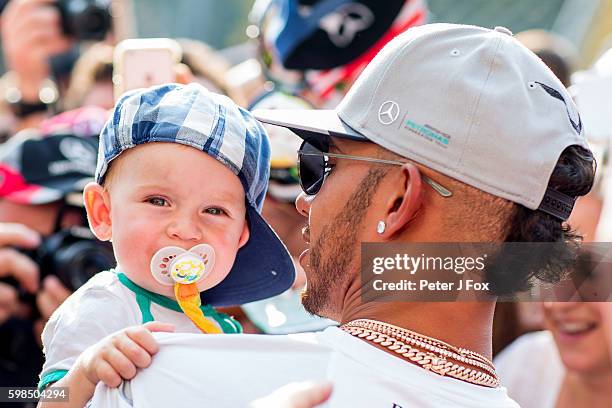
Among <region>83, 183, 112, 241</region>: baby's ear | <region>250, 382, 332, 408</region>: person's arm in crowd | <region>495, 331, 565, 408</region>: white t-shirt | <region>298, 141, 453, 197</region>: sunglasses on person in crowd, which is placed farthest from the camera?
<region>495, 331, 565, 408</region>: white t-shirt

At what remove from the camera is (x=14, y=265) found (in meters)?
3.80

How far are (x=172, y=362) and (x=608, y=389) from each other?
1.99 m

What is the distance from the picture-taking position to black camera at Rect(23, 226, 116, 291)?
3572 mm

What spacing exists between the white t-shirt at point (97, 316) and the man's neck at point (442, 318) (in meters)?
0.65

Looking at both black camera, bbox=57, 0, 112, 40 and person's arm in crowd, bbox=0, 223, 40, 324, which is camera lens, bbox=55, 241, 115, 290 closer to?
person's arm in crowd, bbox=0, 223, 40, 324

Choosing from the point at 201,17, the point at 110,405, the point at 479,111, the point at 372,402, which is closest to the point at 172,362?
the point at 110,405

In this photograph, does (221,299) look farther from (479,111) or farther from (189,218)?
(479,111)

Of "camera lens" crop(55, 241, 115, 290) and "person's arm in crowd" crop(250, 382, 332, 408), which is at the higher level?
"person's arm in crowd" crop(250, 382, 332, 408)

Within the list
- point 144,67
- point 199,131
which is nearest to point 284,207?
point 144,67

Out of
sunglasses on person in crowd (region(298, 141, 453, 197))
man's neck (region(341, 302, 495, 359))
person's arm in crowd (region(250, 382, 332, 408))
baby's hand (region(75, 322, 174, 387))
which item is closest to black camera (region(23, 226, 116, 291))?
sunglasses on person in crowd (region(298, 141, 453, 197))

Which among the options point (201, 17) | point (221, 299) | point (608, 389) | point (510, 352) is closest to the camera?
point (221, 299)

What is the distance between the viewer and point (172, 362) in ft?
6.33

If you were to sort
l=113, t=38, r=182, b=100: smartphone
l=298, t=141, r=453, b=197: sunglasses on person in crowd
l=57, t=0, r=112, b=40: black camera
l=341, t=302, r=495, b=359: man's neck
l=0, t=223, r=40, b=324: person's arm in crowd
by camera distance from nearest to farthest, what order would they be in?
l=341, t=302, r=495, b=359: man's neck
l=298, t=141, r=453, b=197: sunglasses on person in crowd
l=113, t=38, r=182, b=100: smartphone
l=0, t=223, r=40, b=324: person's arm in crowd
l=57, t=0, r=112, b=40: black camera

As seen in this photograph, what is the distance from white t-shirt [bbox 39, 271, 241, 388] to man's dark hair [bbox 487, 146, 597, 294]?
34.4 inches
